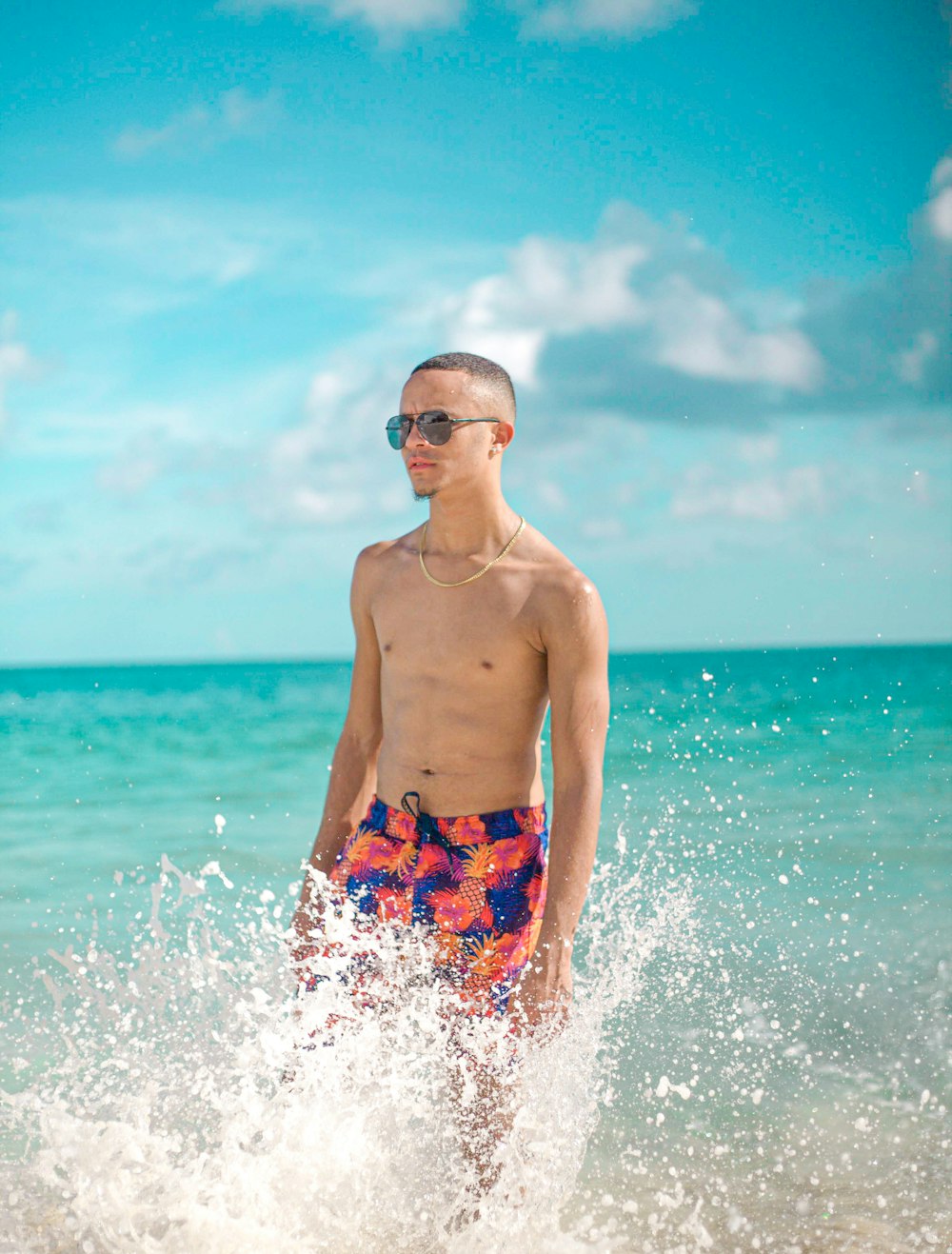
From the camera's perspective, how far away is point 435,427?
273cm

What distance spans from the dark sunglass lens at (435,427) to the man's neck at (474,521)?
13 centimetres

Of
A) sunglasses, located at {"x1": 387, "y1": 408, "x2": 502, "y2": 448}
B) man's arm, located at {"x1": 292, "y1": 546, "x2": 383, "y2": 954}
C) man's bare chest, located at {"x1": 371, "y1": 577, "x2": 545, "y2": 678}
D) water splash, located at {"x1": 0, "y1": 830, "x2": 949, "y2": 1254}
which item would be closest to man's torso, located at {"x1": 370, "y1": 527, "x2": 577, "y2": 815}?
man's bare chest, located at {"x1": 371, "y1": 577, "x2": 545, "y2": 678}

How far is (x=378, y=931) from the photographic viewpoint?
107 inches

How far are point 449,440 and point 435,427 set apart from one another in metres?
0.05

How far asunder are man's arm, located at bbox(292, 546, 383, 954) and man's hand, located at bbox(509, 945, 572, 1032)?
66 centimetres

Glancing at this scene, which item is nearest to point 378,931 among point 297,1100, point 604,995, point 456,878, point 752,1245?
point 456,878

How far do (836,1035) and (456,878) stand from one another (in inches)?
112

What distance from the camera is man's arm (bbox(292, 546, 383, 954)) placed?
3.02m

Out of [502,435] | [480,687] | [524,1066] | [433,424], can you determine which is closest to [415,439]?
[433,424]

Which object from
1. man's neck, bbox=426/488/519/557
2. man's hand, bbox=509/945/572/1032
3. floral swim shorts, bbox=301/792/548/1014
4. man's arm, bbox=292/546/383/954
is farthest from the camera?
man's arm, bbox=292/546/383/954

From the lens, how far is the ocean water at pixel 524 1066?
2.84 m

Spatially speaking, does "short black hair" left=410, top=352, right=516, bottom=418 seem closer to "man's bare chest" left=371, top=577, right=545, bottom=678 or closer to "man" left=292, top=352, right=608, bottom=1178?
"man" left=292, top=352, right=608, bottom=1178

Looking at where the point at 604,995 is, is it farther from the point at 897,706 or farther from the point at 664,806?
the point at 897,706

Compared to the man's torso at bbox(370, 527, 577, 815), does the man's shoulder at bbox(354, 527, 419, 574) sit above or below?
above
